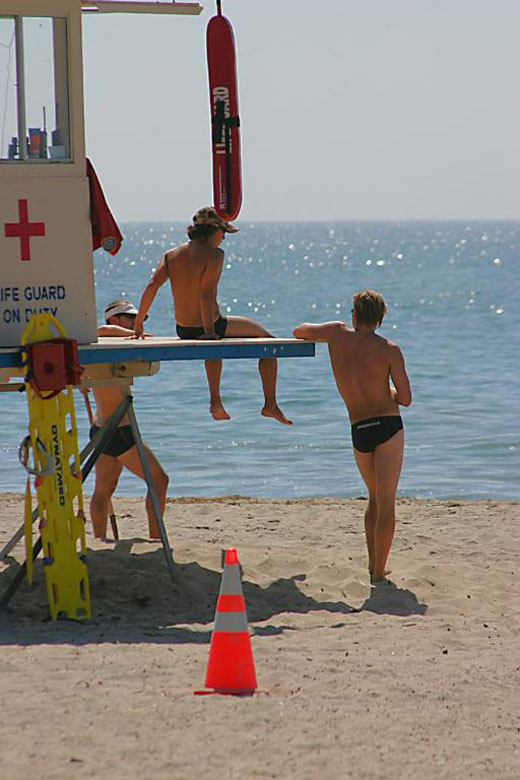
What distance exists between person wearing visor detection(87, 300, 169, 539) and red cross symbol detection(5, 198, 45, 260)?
1.35 metres

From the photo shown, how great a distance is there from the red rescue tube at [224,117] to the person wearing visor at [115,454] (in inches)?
48.0

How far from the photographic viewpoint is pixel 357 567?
9.07m

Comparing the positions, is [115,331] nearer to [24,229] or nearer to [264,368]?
[264,368]

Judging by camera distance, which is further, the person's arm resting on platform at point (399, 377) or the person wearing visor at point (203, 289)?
the person wearing visor at point (203, 289)

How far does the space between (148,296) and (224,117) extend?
123 centimetres

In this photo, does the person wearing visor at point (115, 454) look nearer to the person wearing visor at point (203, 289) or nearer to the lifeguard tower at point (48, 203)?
the person wearing visor at point (203, 289)

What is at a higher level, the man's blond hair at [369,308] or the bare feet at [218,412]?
the man's blond hair at [369,308]

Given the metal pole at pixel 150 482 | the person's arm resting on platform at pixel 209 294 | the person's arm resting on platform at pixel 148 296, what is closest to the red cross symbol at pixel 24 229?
the person's arm resting on platform at pixel 148 296

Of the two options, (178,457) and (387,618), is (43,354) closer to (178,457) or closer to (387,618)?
(387,618)

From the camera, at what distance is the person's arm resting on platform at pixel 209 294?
8500 millimetres

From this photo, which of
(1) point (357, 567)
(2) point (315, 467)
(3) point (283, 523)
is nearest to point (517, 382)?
(2) point (315, 467)

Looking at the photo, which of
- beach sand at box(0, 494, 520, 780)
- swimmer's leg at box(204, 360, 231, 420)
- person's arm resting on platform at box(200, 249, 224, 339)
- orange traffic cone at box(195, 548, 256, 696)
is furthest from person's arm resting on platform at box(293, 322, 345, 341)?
orange traffic cone at box(195, 548, 256, 696)

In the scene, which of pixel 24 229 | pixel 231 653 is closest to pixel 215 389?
pixel 24 229

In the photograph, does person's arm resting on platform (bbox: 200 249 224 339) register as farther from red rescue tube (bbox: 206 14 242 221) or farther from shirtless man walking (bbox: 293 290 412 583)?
shirtless man walking (bbox: 293 290 412 583)
